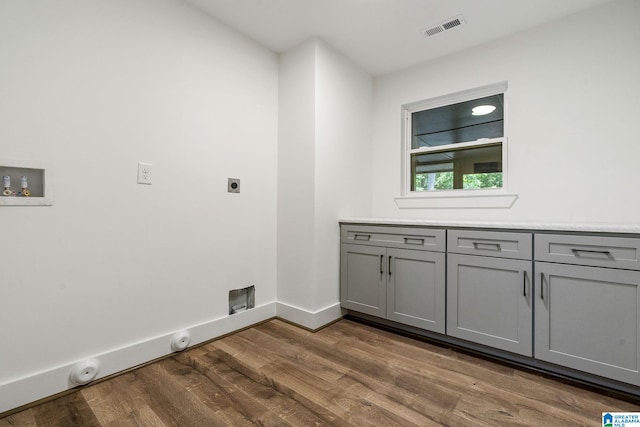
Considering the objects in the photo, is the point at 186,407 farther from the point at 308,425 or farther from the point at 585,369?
the point at 585,369

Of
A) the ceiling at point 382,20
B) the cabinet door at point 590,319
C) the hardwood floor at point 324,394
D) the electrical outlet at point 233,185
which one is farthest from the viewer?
the electrical outlet at point 233,185

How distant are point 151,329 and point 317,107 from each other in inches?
80.7

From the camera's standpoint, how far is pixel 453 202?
2705mm

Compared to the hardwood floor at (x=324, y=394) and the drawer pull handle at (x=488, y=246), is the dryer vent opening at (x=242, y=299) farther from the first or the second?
the drawer pull handle at (x=488, y=246)

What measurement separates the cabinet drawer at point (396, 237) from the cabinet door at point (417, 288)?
53 mm

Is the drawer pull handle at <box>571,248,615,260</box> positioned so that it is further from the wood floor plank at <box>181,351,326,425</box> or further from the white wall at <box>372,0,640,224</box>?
the wood floor plank at <box>181,351,326,425</box>

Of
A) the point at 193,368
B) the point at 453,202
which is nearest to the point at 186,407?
the point at 193,368

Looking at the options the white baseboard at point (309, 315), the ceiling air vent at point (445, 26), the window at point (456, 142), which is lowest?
the white baseboard at point (309, 315)

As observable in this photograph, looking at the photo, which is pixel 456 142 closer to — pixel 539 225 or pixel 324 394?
pixel 539 225

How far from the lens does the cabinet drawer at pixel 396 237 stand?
7.11 ft

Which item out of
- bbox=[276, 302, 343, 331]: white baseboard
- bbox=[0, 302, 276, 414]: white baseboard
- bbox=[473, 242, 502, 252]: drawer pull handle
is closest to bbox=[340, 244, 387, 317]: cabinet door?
bbox=[276, 302, 343, 331]: white baseboard

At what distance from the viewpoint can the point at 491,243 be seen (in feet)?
6.39

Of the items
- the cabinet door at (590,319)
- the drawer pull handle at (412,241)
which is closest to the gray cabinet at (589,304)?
the cabinet door at (590,319)

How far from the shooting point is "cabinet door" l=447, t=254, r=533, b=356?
5.93 ft
